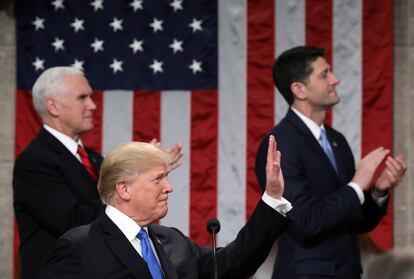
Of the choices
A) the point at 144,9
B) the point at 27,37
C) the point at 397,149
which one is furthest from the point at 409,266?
the point at 27,37

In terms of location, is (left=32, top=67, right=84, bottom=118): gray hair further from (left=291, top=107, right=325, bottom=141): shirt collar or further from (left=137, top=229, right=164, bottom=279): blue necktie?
(left=137, top=229, right=164, bottom=279): blue necktie

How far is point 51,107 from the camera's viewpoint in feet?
14.3

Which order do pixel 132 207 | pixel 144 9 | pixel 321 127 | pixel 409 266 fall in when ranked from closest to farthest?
pixel 132 207 → pixel 321 127 → pixel 409 266 → pixel 144 9

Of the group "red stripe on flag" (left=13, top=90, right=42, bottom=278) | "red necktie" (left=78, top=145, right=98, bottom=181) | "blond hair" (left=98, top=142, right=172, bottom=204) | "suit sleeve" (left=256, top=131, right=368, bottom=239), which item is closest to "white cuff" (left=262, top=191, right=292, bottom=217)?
"blond hair" (left=98, top=142, right=172, bottom=204)

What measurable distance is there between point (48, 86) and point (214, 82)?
1720mm

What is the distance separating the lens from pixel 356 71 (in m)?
5.96

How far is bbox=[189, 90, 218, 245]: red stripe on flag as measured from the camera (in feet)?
19.6

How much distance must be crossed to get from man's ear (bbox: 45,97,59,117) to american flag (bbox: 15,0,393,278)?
157cm

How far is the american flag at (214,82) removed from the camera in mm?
5938

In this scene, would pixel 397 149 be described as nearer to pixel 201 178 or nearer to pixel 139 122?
pixel 201 178

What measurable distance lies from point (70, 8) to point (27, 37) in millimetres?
307

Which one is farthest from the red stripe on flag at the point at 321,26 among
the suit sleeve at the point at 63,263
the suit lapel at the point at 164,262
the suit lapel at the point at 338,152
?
the suit sleeve at the point at 63,263

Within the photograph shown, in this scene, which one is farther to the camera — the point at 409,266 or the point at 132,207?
the point at 409,266

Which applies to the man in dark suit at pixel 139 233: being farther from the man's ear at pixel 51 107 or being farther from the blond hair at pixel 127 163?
the man's ear at pixel 51 107
